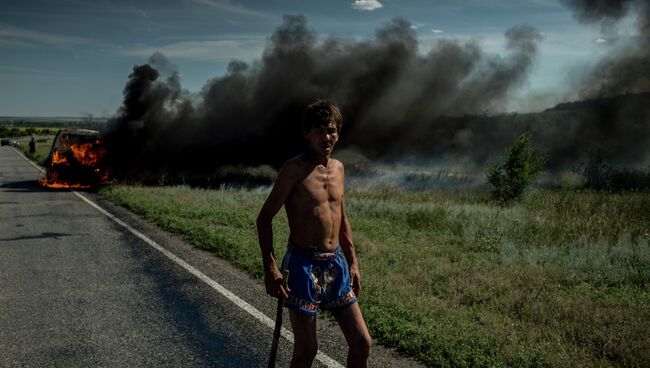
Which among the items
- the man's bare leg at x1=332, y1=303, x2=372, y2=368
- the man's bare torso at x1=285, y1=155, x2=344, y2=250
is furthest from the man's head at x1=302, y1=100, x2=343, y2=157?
the man's bare leg at x1=332, y1=303, x2=372, y2=368

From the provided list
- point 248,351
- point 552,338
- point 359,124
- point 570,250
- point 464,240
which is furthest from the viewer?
point 359,124

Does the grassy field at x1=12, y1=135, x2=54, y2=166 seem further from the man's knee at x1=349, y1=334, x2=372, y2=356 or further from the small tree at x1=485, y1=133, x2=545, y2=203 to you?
the man's knee at x1=349, y1=334, x2=372, y2=356

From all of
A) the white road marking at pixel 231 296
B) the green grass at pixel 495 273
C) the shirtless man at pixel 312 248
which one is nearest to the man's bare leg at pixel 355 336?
the shirtless man at pixel 312 248

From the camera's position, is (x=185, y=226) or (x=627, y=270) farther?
(x=185, y=226)

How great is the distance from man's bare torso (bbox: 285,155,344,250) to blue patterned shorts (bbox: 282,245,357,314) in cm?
6

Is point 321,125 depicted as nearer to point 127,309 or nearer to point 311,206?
point 311,206

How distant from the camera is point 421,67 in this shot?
32125 millimetres

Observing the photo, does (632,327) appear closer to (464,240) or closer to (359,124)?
(464,240)

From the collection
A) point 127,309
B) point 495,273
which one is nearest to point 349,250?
point 127,309

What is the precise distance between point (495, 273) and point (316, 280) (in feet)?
14.9

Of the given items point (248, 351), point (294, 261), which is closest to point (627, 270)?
point (248, 351)

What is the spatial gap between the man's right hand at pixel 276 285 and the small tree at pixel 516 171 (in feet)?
42.8

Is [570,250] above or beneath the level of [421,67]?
beneath

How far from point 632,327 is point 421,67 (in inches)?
1139
